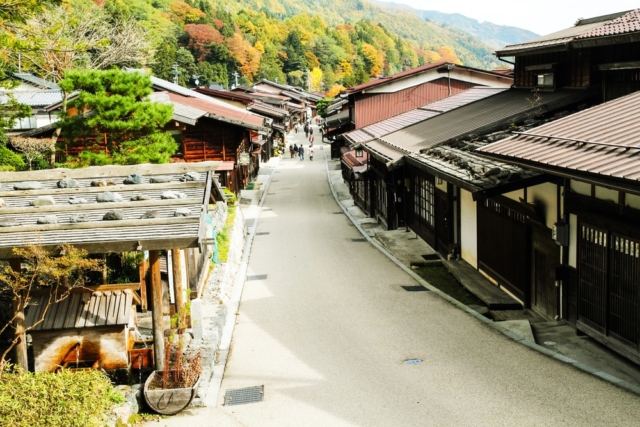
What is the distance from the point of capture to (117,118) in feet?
72.8

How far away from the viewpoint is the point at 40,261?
9070 millimetres

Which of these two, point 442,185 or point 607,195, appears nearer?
point 607,195

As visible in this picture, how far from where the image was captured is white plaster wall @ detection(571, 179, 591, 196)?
1158 centimetres

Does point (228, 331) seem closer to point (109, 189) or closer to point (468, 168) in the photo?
point (109, 189)

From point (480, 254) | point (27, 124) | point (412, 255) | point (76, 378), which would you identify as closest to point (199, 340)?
point (76, 378)

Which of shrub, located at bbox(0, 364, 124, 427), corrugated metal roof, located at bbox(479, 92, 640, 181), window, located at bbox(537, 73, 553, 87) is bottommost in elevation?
shrub, located at bbox(0, 364, 124, 427)

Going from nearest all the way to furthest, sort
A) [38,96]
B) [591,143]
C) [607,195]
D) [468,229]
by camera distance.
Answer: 1. [591,143]
2. [607,195]
3. [468,229]
4. [38,96]

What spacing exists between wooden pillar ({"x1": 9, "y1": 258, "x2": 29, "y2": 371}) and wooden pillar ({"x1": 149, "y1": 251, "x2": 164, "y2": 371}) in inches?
76.9

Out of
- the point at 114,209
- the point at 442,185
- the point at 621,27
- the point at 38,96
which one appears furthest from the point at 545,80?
the point at 38,96

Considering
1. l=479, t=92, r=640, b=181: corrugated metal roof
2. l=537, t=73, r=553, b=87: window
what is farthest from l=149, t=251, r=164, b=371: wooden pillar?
l=537, t=73, r=553, b=87: window

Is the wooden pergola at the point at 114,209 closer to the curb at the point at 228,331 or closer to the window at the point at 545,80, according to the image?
the curb at the point at 228,331

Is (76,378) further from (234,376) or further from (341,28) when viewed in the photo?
(341,28)

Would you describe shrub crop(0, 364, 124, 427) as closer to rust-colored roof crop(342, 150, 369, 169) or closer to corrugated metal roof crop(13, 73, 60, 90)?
rust-colored roof crop(342, 150, 369, 169)

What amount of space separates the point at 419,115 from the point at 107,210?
66.7ft
